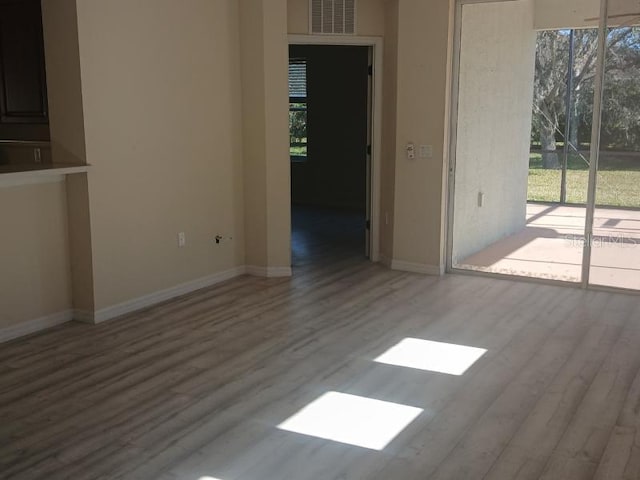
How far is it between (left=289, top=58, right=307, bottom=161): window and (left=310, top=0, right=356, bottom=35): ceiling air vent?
4.08 m

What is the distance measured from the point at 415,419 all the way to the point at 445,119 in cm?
354

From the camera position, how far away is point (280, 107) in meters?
6.27

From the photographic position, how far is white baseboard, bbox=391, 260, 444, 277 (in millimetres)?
6559

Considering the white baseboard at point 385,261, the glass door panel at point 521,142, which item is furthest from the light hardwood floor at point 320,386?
the white baseboard at point 385,261

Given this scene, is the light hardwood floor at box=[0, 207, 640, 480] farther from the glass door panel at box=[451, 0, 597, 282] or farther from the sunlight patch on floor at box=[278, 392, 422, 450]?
the glass door panel at box=[451, 0, 597, 282]

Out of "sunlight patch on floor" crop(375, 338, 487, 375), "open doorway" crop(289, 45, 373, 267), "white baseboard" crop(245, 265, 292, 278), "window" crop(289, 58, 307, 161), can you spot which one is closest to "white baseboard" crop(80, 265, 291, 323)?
Result: "white baseboard" crop(245, 265, 292, 278)

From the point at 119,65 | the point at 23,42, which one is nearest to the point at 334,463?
the point at 119,65

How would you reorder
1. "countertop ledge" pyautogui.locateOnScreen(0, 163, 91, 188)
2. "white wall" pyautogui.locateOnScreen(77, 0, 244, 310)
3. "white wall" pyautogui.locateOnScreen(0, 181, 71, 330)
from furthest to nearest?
"white wall" pyautogui.locateOnScreen(77, 0, 244, 310)
"white wall" pyautogui.locateOnScreen(0, 181, 71, 330)
"countertop ledge" pyautogui.locateOnScreen(0, 163, 91, 188)

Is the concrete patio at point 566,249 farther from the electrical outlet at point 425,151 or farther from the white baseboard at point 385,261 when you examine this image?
the electrical outlet at point 425,151

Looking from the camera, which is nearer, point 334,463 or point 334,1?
point 334,463

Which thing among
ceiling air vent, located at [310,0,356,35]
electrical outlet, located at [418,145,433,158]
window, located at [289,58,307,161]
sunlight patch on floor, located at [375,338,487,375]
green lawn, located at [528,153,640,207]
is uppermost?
ceiling air vent, located at [310,0,356,35]

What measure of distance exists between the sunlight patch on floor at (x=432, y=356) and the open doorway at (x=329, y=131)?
5176 millimetres

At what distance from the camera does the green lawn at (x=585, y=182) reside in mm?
5754

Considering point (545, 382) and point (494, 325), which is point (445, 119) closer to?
point (494, 325)
